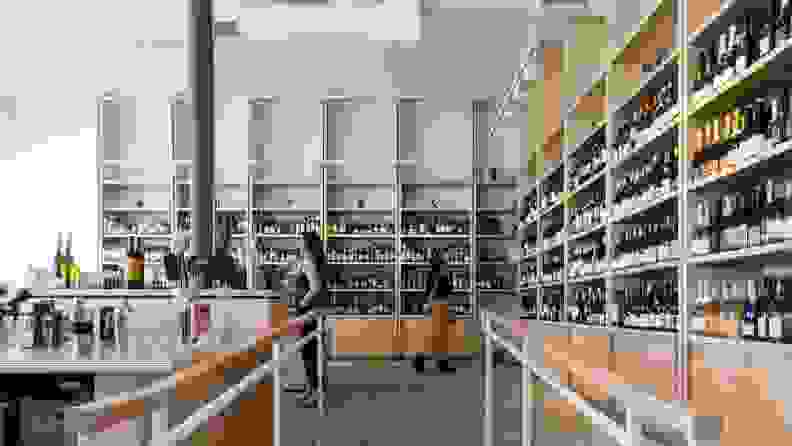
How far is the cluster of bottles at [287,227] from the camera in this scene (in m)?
11.5

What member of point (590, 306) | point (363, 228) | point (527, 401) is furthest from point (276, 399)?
point (363, 228)

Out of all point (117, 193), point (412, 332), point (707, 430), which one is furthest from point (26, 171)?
point (707, 430)

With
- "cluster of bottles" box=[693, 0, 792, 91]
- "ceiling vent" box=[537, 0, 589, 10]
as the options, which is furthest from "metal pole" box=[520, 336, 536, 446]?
"ceiling vent" box=[537, 0, 589, 10]

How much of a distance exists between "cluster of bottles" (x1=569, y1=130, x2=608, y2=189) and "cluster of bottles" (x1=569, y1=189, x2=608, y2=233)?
0.65 ft

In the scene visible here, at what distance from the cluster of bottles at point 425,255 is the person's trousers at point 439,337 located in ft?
5.44

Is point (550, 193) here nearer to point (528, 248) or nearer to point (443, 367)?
point (528, 248)

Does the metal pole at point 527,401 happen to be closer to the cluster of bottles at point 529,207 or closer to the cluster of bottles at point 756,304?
the cluster of bottles at point 756,304

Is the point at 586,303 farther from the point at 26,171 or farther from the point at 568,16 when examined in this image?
the point at 26,171

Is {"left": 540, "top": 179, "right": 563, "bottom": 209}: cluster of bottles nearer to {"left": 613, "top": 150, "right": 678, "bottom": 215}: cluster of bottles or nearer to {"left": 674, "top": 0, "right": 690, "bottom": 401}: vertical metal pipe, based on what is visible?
{"left": 613, "top": 150, "right": 678, "bottom": 215}: cluster of bottles

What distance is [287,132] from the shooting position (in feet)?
40.3

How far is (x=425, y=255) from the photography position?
1162 cm

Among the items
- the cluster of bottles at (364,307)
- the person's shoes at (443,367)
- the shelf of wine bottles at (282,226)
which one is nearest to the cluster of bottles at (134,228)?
the shelf of wine bottles at (282,226)

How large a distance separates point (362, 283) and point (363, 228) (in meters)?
0.79

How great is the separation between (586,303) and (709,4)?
151 inches
